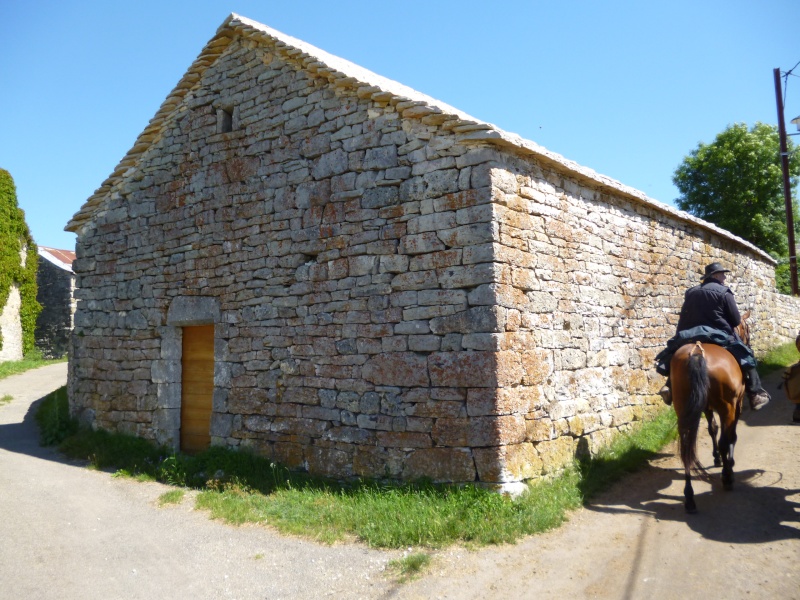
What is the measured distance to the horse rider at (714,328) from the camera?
5898 millimetres

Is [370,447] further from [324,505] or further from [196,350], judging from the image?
[196,350]

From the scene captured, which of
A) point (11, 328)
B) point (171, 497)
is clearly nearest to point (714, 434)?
point (171, 497)

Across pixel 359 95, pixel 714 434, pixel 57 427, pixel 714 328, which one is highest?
pixel 359 95

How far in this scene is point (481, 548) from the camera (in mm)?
4863

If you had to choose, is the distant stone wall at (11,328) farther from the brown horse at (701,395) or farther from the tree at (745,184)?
the tree at (745,184)

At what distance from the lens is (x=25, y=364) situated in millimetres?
18016

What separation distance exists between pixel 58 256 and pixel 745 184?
24022 millimetres

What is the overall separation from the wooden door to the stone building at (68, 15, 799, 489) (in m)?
0.03

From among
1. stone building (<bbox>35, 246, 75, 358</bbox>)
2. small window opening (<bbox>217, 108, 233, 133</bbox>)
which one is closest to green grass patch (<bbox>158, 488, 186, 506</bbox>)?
small window opening (<bbox>217, 108, 233, 133</bbox>)

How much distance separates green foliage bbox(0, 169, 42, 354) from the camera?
60.0 ft

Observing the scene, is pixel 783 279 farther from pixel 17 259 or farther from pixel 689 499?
pixel 17 259

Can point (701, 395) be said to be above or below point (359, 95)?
below

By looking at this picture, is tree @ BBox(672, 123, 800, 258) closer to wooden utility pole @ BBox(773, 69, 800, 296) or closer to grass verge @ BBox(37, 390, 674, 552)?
wooden utility pole @ BBox(773, 69, 800, 296)

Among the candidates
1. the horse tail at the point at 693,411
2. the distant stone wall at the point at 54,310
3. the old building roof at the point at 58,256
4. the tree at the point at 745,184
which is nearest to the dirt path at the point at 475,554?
the horse tail at the point at 693,411
